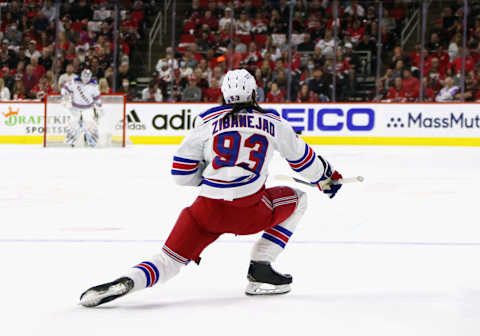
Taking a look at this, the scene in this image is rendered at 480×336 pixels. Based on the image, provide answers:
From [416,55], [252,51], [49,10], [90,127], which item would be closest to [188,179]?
[90,127]

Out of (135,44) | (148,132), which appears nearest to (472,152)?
(148,132)

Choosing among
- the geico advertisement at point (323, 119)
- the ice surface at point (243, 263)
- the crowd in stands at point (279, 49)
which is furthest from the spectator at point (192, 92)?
the ice surface at point (243, 263)

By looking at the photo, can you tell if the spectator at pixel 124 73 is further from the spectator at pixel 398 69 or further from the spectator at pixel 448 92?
the spectator at pixel 448 92

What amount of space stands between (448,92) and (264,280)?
10.3 meters

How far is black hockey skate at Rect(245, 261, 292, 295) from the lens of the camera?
9.58 feet

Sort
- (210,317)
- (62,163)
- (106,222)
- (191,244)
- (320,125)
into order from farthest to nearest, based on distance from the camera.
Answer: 1. (320,125)
2. (62,163)
3. (106,222)
4. (191,244)
5. (210,317)

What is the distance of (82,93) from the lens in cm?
1248

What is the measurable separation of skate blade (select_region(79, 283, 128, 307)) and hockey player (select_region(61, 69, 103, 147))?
33.2 ft

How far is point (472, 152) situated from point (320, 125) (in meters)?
2.80

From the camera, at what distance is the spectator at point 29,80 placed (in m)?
13.7

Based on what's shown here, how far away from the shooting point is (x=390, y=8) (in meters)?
13.6

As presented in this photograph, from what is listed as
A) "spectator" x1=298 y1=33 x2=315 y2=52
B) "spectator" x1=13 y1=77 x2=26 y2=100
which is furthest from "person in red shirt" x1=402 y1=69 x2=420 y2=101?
"spectator" x1=13 y1=77 x2=26 y2=100

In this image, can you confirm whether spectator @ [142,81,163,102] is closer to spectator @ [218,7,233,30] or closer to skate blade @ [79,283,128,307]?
spectator @ [218,7,233,30]

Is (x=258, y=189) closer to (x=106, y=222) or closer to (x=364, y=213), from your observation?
(x=106, y=222)
